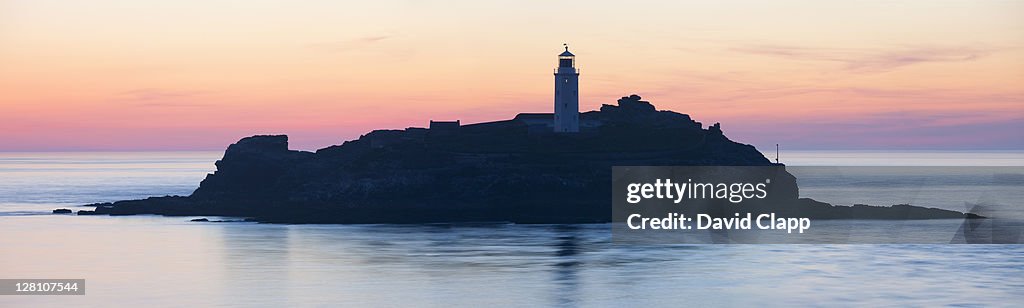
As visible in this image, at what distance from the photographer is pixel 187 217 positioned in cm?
8194

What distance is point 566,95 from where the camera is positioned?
10344 cm

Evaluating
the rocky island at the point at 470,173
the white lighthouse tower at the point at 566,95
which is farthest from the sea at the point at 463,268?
the white lighthouse tower at the point at 566,95

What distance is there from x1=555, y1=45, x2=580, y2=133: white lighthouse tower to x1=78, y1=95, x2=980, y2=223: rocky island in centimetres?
118

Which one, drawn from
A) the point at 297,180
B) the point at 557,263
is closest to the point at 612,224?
the point at 557,263

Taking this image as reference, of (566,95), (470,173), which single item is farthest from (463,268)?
(566,95)

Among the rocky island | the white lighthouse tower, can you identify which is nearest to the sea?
the rocky island

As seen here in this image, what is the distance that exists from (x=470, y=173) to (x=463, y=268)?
42593 mm

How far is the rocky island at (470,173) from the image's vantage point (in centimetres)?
8475

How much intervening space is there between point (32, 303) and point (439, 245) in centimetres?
2483

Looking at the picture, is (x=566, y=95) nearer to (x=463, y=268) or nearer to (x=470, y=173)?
(x=470, y=173)

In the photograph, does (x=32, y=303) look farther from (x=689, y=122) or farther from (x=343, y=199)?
(x=689, y=122)

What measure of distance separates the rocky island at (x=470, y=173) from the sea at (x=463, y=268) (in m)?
8.89

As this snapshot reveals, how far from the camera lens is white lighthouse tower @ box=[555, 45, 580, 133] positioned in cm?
10312

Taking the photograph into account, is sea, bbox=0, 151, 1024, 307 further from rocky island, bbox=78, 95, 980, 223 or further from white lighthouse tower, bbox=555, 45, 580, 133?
white lighthouse tower, bbox=555, 45, 580, 133
